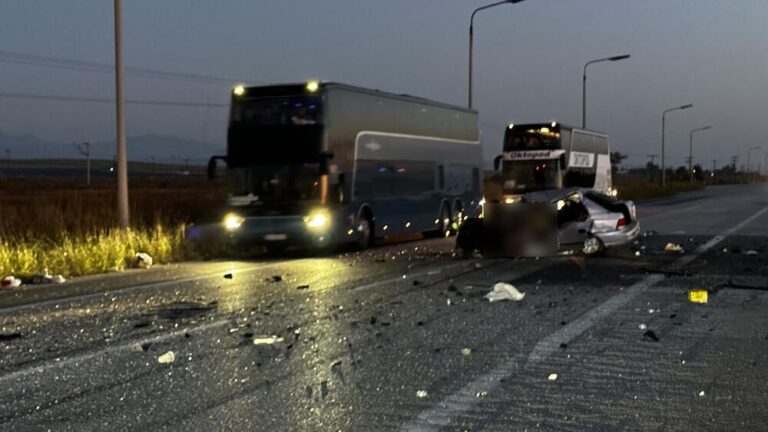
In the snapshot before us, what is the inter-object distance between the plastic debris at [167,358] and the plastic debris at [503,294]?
4902 mm

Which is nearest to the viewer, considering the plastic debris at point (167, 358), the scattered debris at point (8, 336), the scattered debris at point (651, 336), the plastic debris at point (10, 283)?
the plastic debris at point (167, 358)

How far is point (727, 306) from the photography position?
11906 millimetres

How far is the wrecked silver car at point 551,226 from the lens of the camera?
1800 centimetres

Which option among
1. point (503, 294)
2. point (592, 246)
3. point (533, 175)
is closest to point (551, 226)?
point (592, 246)

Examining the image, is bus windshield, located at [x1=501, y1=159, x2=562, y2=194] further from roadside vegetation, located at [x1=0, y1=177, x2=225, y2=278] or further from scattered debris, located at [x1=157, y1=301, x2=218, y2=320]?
scattered debris, located at [x1=157, y1=301, x2=218, y2=320]

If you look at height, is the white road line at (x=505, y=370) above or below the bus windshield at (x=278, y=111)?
below

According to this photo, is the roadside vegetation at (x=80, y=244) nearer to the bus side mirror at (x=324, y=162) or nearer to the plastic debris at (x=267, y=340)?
the bus side mirror at (x=324, y=162)

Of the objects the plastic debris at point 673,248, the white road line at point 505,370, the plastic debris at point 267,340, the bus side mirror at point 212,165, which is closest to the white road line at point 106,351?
the plastic debris at point 267,340

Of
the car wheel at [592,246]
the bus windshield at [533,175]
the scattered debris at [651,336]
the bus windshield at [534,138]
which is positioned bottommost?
the scattered debris at [651,336]

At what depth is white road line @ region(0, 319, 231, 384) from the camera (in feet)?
25.7

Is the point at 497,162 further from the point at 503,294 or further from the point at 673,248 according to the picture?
the point at 503,294

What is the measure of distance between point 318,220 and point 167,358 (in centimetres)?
1207

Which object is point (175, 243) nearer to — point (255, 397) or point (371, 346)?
point (371, 346)

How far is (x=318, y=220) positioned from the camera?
2044 cm
